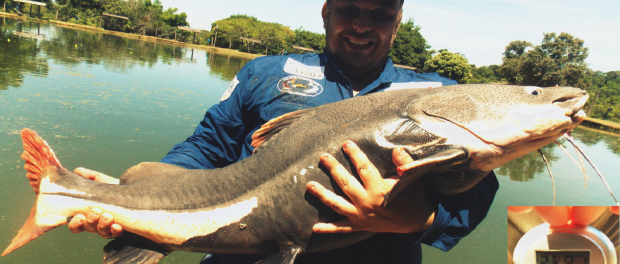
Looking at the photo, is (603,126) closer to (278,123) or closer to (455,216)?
(455,216)

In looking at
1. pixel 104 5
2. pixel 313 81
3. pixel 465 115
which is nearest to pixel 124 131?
pixel 313 81

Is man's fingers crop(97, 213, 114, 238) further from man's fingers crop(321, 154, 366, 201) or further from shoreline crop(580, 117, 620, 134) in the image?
shoreline crop(580, 117, 620, 134)

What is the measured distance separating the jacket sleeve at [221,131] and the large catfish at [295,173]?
456 mm

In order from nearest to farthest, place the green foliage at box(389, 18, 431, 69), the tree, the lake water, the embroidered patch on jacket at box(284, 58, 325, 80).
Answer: the embroidered patch on jacket at box(284, 58, 325, 80) < the lake water < the tree < the green foliage at box(389, 18, 431, 69)

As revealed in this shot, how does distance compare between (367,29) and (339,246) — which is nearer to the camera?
(339,246)

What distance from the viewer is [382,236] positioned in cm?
211

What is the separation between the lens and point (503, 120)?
1633 mm

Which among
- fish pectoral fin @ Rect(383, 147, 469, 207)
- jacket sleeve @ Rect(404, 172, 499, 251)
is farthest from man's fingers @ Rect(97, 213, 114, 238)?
jacket sleeve @ Rect(404, 172, 499, 251)

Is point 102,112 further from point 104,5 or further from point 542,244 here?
point 104,5

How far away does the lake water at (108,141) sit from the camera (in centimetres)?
463

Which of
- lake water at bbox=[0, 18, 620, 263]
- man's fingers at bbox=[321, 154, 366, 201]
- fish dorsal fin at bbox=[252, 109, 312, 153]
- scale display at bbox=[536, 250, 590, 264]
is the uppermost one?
fish dorsal fin at bbox=[252, 109, 312, 153]

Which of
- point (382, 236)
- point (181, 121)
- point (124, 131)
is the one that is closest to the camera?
point (382, 236)

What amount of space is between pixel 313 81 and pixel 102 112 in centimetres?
821

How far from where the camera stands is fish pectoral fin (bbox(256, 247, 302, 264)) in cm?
179
